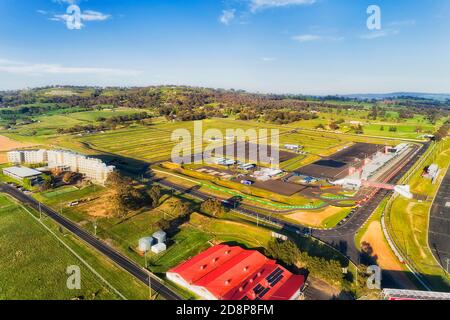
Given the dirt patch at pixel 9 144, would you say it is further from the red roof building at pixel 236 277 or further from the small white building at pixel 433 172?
the small white building at pixel 433 172

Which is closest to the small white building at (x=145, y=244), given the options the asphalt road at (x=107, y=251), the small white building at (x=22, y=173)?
the asphalt road at (x=107, y=251)

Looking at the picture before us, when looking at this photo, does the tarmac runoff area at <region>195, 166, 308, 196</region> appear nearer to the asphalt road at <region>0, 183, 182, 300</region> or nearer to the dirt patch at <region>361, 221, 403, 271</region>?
the dirt patch at <region>361, 221, 403, 271</region>

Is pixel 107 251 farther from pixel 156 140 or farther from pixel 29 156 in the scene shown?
pixel 156 140

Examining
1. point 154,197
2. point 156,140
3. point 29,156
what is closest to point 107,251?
point 154,197

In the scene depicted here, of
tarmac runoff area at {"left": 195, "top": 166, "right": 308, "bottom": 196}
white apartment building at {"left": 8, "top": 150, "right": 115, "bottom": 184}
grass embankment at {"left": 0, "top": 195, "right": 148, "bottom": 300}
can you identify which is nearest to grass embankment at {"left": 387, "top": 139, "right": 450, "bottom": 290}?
tarmac runoff area at {"left": 195, "top": 166, "right": 308, "bottom": 196}

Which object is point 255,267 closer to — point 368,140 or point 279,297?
point 279,297
